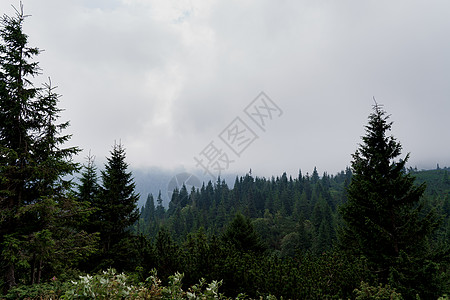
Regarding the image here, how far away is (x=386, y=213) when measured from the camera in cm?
970

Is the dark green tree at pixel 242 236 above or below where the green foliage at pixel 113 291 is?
below

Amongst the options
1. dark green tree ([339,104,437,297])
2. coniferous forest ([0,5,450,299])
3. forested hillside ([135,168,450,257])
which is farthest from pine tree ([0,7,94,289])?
dark green tree ([339,104,437,297])

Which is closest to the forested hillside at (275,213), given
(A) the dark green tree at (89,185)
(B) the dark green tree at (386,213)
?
(B) the dark green tree at (386,213)

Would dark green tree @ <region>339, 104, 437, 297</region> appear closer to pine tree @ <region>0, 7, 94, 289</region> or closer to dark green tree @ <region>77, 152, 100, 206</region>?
pine tree @ <region>0, 7, 94, 289</region>

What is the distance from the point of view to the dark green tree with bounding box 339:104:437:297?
9227mm

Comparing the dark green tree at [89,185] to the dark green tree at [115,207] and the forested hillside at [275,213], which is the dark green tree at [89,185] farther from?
the forested hillside at [275,213]

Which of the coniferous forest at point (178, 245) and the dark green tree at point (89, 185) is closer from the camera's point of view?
the coniferous forest at point (178, 245)

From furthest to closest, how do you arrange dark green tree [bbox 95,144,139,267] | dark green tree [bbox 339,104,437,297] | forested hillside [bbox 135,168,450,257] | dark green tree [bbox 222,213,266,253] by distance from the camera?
forested hillside [bbox 135,168,450,257] → dark green tree [bbox 222,213,266,253] → dark green tree [bbox 95,144,139,267] → dark green tree [bbox 339,104,437,297]

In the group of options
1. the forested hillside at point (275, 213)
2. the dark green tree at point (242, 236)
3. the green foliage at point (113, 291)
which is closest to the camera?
the green foliage at point (113, 291)

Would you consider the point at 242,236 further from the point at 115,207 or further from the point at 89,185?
the point at 89,185

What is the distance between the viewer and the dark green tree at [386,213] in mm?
9227

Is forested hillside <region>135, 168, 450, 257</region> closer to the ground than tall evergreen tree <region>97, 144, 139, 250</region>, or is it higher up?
closer to the ground

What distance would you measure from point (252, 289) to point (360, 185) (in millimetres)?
7696

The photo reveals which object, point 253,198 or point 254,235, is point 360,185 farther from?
point 253,198
